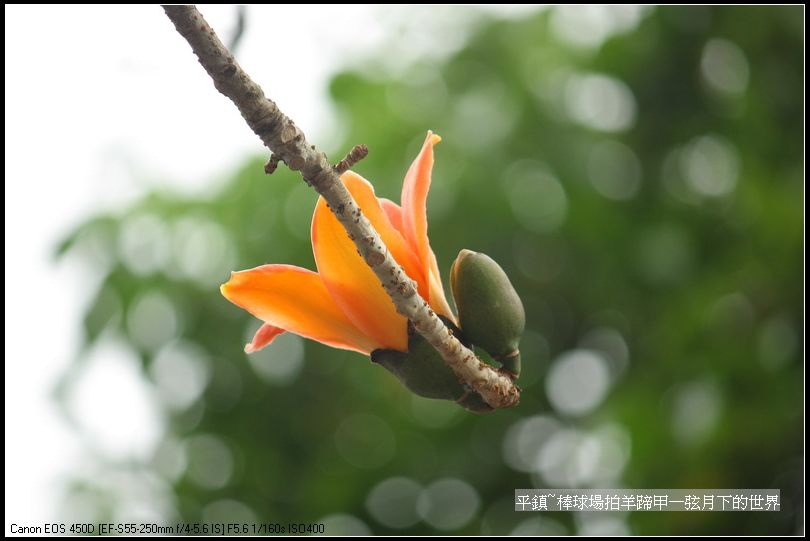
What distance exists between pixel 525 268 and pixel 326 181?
2.70 meters

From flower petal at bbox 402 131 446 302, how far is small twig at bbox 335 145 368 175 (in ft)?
0.41

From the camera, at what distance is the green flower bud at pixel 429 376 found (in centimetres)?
79

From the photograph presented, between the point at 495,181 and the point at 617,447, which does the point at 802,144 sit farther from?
the point at 617,447

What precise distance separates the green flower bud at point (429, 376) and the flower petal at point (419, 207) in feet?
0.24

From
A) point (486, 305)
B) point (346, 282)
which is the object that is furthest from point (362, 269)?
point (486, 305)

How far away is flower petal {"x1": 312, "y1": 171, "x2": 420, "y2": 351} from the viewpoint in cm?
78

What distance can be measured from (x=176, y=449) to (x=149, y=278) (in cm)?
71
